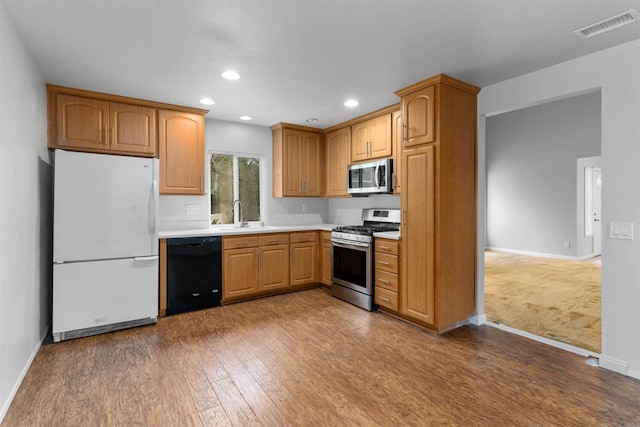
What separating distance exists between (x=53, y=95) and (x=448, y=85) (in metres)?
3.75

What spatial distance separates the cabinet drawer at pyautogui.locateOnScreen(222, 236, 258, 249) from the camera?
396 cm

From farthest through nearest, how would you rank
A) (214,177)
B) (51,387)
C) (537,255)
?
(537,255)
(214,177)
(51,387)

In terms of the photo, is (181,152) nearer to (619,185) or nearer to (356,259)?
(356,259)

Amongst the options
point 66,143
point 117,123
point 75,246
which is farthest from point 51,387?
point 117,123

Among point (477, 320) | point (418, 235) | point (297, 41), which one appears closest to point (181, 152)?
point (297, 41)

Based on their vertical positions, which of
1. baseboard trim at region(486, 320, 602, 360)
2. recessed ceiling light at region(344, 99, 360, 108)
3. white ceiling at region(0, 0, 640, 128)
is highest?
recessed ceiling light at region(344, 99, 360, 108)

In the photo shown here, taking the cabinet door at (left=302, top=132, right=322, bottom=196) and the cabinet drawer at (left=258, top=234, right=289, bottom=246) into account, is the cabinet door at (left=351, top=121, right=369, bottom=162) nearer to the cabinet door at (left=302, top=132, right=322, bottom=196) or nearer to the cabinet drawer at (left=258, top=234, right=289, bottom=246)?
the cabinet door at (left=302, top=132, right=322, bottom=196)

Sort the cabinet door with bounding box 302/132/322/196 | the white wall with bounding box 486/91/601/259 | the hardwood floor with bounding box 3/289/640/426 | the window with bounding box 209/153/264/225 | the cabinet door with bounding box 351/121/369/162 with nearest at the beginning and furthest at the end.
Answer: the hardwood floor with bounding box 3/289/640/426 → the cabinet door with bounding box 351/121/369/162 → the window with bounding box 209/153/264/225 → the cabinet door with bounding box 302/132/322/196 → the white wall with bounding box 486/91/601/259

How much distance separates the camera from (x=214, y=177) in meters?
4.63

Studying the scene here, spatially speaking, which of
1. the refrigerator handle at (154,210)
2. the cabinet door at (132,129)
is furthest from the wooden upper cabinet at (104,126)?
the refrigerator handle at (154,210)

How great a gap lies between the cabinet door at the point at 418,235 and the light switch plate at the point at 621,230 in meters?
1.26

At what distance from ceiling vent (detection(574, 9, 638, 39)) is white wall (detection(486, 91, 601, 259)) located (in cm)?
509

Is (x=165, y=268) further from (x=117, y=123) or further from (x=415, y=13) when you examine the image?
(x=415, y=13)

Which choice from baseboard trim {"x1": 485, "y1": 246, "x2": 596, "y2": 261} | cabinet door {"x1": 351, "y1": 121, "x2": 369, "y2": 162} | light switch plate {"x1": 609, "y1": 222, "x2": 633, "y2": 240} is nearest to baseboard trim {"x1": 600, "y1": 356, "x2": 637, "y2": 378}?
light switch plate {"x1": 609, "y1": 222, "x2": 633, "y2": 240}
